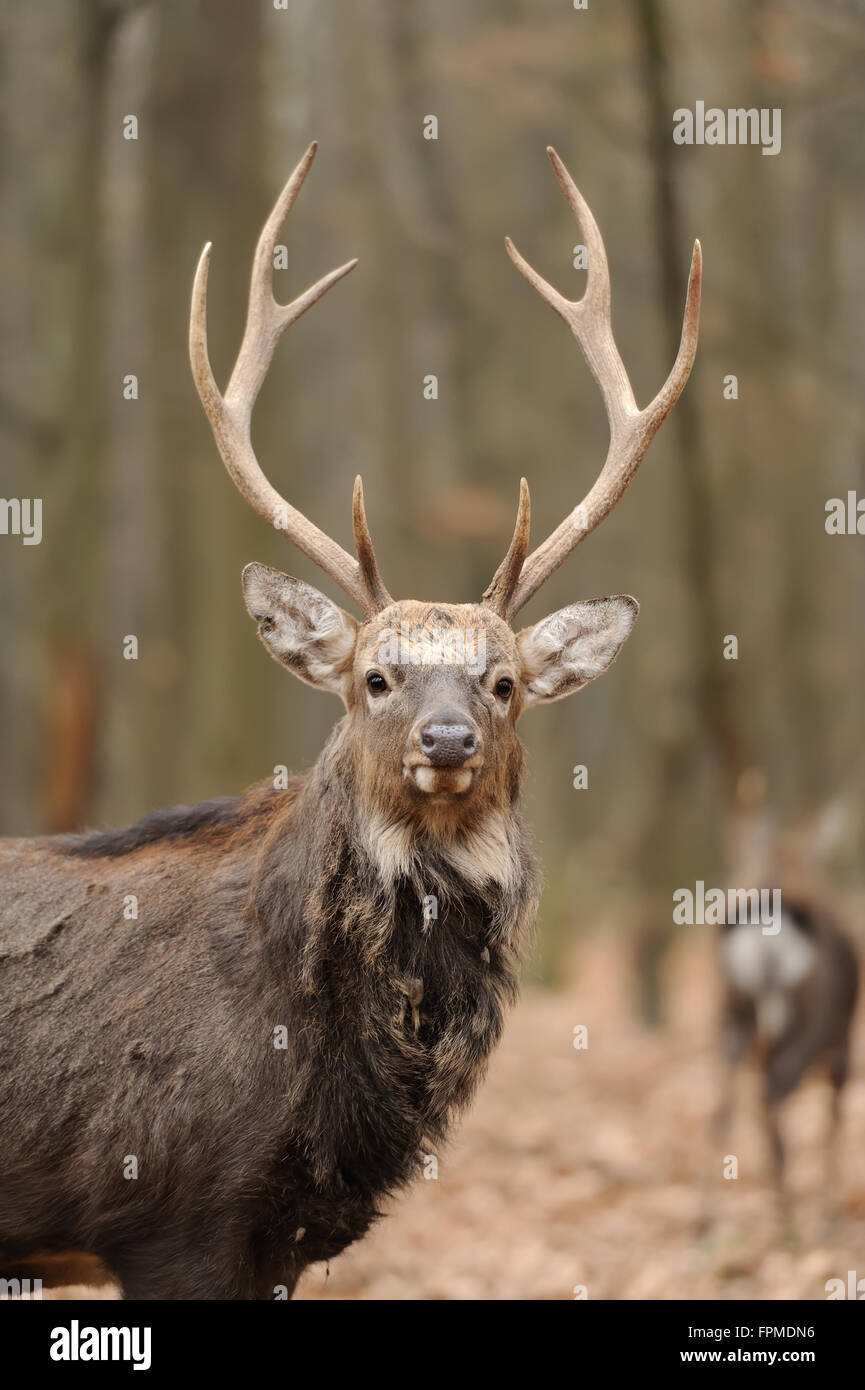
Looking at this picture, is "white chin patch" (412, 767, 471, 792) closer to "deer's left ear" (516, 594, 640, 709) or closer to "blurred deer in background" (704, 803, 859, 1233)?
"deer's left ear" (516, 594, 640, 709)

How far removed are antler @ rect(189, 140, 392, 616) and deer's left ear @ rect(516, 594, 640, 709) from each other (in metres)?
0.54

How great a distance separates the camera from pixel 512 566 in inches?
190

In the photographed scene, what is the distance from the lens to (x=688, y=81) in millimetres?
11633

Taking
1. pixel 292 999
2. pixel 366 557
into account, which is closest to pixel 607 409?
pixel 366 557

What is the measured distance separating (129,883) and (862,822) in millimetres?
9022

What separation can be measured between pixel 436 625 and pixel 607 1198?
4676 mm

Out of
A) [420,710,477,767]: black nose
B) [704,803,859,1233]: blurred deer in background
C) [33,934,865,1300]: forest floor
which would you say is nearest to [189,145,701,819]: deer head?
[420,710,477,767]: black nose

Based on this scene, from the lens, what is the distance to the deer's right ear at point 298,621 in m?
4.89

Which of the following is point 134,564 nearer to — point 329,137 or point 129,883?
point 329,137

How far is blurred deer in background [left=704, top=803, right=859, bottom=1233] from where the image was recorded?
27.6 feet

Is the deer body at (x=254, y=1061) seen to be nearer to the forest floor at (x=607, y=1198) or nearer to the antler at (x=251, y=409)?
the forest floor at (x=607, y=1198)

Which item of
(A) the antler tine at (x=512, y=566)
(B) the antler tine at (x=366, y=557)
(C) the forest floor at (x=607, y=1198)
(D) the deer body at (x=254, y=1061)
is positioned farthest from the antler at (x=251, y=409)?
(C) the forest floor at (x=607, y=1198)

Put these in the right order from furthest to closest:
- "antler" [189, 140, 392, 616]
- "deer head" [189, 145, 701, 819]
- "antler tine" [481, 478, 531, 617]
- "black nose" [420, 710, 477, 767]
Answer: "antler" [189, 140, 392, 616]
"antler tine" [481, 478, 531, 617]
"deer head" [189, 145, 701, 819]
"black nose" [420, 710, 477, 767]

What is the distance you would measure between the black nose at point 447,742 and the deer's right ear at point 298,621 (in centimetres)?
73
